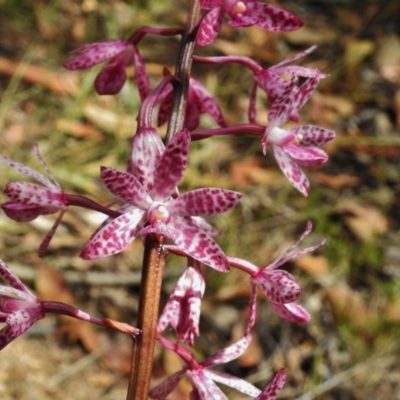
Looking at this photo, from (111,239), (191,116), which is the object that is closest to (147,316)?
(111,239)

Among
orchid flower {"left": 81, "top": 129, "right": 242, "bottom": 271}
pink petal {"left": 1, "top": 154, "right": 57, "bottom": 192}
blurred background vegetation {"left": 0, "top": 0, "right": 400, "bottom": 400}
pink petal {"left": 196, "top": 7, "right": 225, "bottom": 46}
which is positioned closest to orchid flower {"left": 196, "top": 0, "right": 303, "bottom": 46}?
pink petal {"left": 196, "top": 7, "right": 225, "bottom": 46}

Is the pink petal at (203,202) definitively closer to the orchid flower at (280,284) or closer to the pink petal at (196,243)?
the pink petal at (196,243)

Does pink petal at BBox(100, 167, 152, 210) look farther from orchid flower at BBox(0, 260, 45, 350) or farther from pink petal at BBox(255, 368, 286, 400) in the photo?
pink petal at BBox(255, 368, 286, 400)

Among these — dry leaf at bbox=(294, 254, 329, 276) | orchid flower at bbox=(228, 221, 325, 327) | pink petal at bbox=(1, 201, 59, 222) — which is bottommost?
dry leaf at bbox=(294, 254, 329, 276)

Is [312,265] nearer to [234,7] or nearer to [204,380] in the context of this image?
[204,380]

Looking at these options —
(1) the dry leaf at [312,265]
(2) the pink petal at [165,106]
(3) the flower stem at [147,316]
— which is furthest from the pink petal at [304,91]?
(1) the dry leaf at [312,265]
